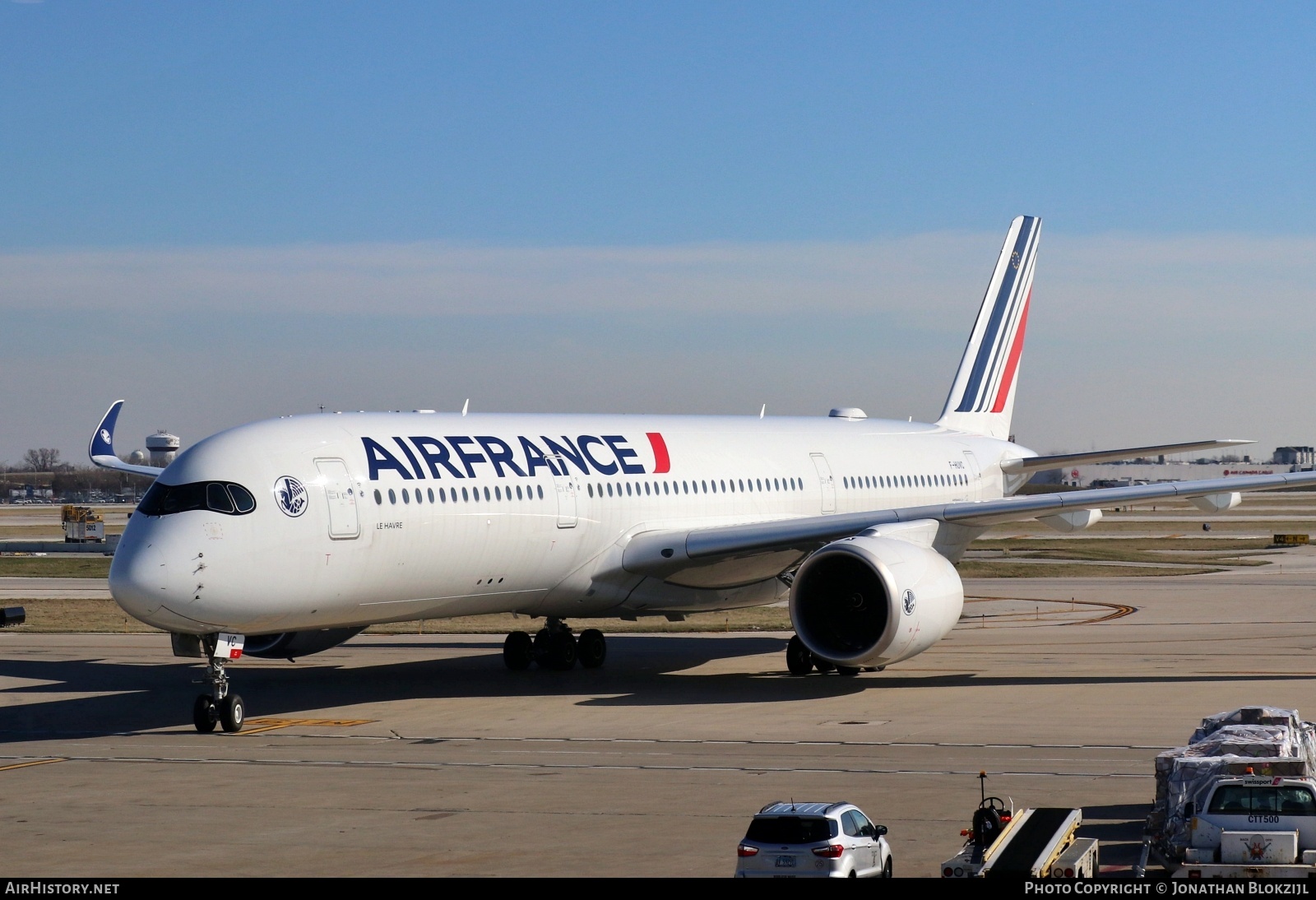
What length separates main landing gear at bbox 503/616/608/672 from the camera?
30625 mm

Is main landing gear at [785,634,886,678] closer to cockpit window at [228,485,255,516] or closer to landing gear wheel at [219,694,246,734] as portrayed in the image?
landing gear wheel at [219,694,246,734]

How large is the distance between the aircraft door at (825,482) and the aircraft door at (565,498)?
27.3 feet

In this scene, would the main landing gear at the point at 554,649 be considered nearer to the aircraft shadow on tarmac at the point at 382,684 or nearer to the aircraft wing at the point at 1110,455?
the aircraft shadow on tarmac at the point at 382,684

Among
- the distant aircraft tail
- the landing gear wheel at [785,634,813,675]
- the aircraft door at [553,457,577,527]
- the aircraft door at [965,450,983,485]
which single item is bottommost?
the landing gear wheel at [785,634,813,675]

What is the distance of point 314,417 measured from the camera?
24.5 m

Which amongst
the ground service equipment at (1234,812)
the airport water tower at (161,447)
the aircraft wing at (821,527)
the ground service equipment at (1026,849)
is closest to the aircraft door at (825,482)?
the aircraft wing at (821,527)

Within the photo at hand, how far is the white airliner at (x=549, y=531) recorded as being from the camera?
22.0m

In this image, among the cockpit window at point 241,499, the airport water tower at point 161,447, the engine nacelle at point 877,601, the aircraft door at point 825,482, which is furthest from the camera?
the airport water tower at point 161,447

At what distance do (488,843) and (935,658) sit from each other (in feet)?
59.0

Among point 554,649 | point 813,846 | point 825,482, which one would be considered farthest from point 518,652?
point 813,846

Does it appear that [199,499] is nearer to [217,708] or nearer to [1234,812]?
[217,708]

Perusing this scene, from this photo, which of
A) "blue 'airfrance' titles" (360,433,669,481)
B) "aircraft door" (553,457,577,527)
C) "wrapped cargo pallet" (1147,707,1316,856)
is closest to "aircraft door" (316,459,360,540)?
"blue 'airfrance' titles" (360,433,669,481)

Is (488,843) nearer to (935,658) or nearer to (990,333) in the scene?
(935,658)
